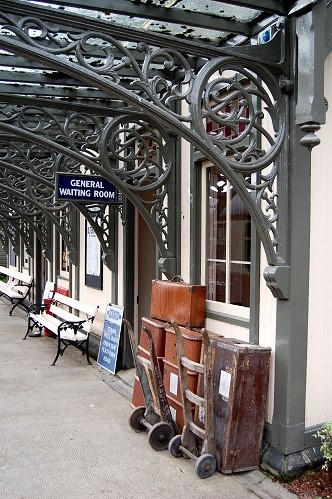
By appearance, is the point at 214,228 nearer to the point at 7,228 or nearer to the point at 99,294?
the point at 99,294

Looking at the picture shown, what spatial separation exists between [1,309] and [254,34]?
42.5 feet

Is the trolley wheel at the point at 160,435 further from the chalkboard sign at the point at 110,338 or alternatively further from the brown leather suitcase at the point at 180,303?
the chalkboard sign at the point at 110,338

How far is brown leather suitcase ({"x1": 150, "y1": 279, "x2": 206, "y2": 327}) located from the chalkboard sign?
1939 millimetres

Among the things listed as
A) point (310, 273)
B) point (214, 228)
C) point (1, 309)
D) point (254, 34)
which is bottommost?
point (1, 309)

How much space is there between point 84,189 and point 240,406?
361cm

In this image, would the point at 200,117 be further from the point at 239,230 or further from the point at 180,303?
the point at 180,303

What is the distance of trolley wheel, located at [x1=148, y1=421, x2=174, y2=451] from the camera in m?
4.82

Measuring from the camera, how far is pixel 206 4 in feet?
13.9

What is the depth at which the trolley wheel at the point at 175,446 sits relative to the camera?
15.3 ft

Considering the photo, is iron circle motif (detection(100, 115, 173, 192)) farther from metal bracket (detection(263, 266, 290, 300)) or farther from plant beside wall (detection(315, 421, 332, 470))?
plant beside wall (detection(315, 421, 332, 470))

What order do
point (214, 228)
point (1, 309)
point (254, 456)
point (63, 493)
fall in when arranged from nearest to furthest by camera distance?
point (63, 493) → point (254, 456) → point (214, 228) → point (1, 309)

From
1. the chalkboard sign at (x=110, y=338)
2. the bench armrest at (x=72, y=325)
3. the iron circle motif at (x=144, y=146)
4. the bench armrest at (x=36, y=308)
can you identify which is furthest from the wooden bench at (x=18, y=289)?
the iron circle motif at (x=144, y=146)

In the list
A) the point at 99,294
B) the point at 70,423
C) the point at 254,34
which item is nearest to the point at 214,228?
the point at 254,34

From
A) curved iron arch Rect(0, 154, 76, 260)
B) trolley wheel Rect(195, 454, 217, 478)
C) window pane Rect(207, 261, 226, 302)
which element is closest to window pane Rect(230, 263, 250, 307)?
window pane Rect(207, 261, 226, 302)
